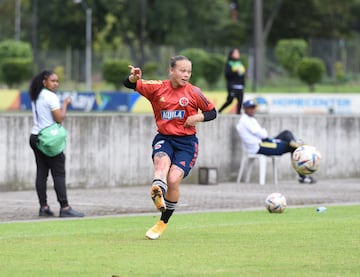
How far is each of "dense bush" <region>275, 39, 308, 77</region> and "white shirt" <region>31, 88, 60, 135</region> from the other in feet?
120

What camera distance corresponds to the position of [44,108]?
13.6m

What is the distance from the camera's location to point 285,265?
29.1 feet

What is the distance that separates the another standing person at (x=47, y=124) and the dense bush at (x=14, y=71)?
122 ft

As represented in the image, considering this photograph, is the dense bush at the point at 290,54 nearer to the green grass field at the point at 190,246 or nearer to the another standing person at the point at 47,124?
the another standing person at the point at 47,124

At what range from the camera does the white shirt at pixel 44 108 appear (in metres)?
13.5

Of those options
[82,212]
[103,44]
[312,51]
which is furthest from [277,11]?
[82,212]

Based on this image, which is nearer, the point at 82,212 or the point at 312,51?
the point at 82,212

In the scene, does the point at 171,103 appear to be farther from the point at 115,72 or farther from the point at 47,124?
the point at 115,72

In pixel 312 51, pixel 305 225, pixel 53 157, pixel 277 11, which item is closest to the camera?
pixel 305 225

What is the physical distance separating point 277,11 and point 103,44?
14.6 metres

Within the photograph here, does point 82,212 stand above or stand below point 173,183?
below

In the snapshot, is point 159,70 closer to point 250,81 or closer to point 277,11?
point 250,81

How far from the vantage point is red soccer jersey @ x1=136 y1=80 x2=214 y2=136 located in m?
11.0

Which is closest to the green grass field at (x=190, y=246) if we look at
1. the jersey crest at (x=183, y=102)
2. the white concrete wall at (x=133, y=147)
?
the jersey crest at (x=183, y=102)
